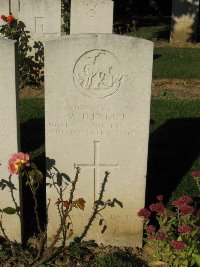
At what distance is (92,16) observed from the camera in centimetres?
962

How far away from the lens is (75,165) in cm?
424

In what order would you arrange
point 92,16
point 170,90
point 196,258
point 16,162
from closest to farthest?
point 196,258 → point 16,162 → point 170,90 → point 92,16

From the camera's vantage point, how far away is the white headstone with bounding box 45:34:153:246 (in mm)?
3910

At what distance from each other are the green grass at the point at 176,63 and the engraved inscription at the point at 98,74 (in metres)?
6.48

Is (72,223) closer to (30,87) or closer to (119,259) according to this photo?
(119,259)

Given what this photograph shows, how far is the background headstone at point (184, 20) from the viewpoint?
15.4 m

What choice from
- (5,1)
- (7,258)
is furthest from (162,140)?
(5,1)

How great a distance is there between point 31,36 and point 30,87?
964 millimetres

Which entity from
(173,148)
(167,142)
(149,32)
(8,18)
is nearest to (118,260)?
(173,148)

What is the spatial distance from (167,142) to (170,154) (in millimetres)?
411

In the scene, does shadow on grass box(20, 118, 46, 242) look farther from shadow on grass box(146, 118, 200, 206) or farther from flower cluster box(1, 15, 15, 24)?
flower cluster box(1, 15, 15, 24)

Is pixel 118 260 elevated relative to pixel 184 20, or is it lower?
lower

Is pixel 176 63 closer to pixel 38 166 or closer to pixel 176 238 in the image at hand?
pixel 38 166

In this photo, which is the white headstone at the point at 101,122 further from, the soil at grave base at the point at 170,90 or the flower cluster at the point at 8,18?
the flower cluster at the point at 8,18
